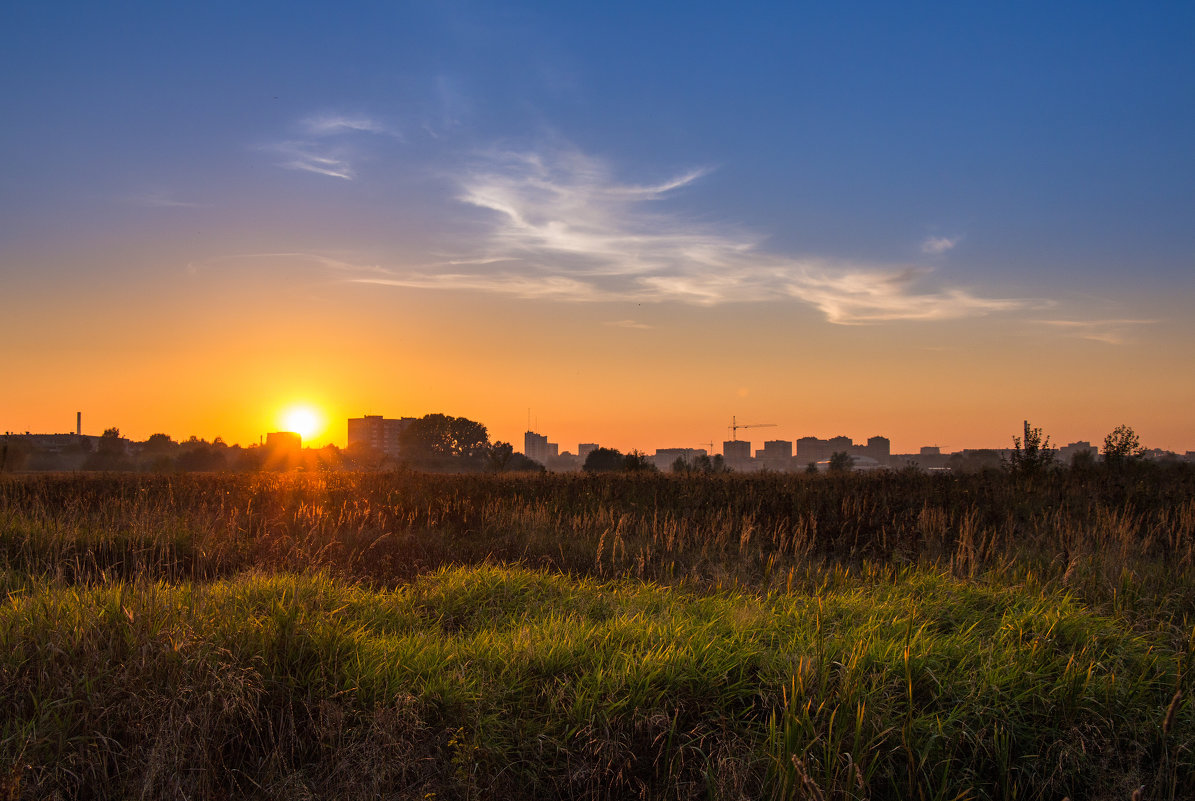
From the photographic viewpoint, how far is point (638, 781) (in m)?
3.41

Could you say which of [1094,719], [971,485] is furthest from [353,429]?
[1094,719]

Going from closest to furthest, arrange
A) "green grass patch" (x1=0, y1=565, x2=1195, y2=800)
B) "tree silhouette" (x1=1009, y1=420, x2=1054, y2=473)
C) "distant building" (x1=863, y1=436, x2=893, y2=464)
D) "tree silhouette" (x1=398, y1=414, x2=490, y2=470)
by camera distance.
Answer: "green grass patch" (x1=0, y1=565, x2=1195, y2=800) < "tree silhouette" (x1=1009, y1=420, x2=1054, y2=473) < "tree silhouette" (x1=398, y1=414, x2=490, y2=470) < "distant building" (x1=863, y1=436, x2=893, y2=464)

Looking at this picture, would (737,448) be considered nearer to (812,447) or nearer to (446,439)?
(812,447)

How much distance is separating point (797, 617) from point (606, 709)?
1.83m

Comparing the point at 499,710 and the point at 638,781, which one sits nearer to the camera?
the point at 638,781

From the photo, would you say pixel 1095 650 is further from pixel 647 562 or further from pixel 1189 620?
pixel 647 562

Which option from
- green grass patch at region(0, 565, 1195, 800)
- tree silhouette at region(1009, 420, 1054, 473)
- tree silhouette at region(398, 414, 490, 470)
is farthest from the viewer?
tree silhouette at region(398, 414, 490, 470)

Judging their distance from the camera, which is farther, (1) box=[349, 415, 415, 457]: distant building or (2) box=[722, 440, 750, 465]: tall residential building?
(2) box=[722, 440, 750, 465]: tall residential building

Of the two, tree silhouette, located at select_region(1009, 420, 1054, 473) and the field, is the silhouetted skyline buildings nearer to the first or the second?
tree silhouette, located at select_region(1009, 420, 1054, 473)

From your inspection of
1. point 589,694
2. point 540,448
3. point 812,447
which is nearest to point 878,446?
point 812,447

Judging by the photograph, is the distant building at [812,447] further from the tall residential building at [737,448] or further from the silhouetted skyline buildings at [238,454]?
the silhouetted skyline buildings at [238,454]

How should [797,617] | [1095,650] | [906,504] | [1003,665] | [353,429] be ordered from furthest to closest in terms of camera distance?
[353,429] → [906,504] → [797,617] → [1095,650] → [1003,665]

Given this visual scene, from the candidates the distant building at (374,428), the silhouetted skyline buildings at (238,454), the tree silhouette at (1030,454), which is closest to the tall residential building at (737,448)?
the silhouetted skyline buildings at (238,454)

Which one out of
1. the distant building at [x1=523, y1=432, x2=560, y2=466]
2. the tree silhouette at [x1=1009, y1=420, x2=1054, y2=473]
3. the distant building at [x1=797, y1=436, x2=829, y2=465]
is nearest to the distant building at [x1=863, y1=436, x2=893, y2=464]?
the distant building at [x1=797, y1=436, x2=829, y2=465]
